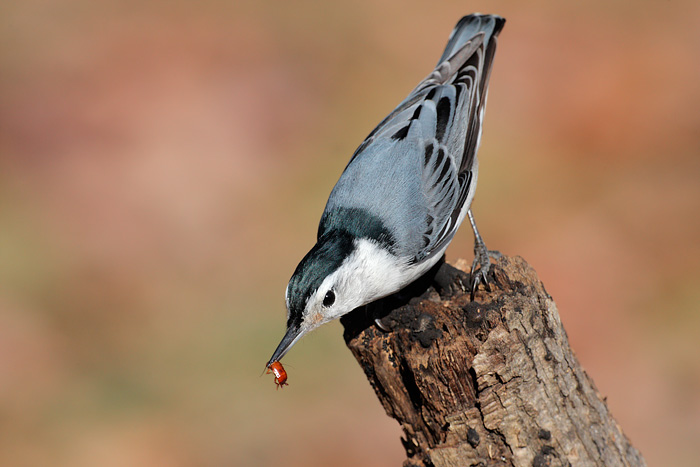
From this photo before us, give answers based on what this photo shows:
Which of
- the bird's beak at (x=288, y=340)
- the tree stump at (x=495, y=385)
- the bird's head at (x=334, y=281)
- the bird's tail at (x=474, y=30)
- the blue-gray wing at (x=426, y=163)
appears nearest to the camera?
the tree stump at (x=495, y=385)

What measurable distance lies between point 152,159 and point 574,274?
4.03 m

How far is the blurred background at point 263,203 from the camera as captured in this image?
4.95 metres

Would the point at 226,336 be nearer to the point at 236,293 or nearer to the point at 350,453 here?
the point at 236,293

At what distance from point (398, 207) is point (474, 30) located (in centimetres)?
172

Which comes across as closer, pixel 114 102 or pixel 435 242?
pixel 435 242

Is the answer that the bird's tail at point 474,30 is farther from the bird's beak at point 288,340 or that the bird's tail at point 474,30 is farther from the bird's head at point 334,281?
the bird's beak at point 288,340

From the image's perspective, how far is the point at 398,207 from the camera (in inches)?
128

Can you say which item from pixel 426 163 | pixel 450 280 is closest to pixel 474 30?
pixel 426 163

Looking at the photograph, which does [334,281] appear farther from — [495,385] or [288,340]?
[495,385]

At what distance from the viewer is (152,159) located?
22.0ft

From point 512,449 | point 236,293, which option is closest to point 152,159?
point 236,293

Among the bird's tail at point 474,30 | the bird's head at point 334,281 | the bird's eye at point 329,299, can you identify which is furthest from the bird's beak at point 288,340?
the bird's tail at point 474,30

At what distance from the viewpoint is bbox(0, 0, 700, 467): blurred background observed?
16.2 feet

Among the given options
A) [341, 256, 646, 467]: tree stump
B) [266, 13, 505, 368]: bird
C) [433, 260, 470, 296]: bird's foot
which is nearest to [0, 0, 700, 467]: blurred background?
[266, 13, 505, 368]: bird
